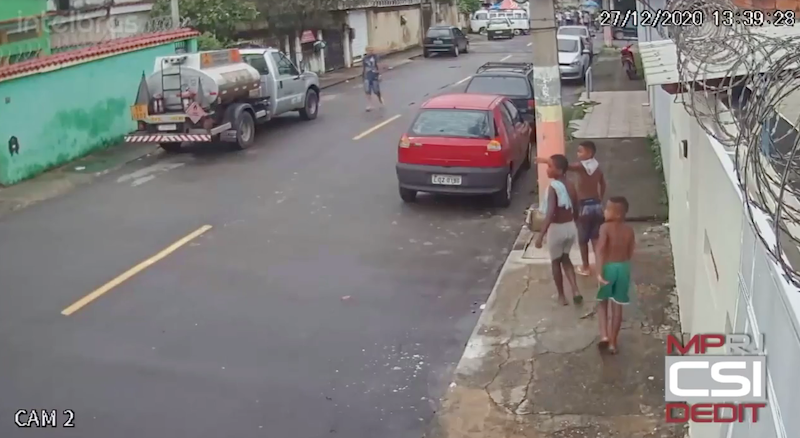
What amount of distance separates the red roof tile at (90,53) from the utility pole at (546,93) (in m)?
9.20

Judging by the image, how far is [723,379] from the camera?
4406 mm

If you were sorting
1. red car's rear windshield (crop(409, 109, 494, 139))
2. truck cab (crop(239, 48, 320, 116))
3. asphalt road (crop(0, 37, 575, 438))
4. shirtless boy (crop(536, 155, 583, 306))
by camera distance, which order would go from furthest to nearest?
truck cab (crop(239, 48, 320, 116))
red car's rear windshield (crop(409, 109, 494, 139))
shirtless boy (crop(536, 155, 583, 306))
asphalt road (crop(0, 37, 575, 438))

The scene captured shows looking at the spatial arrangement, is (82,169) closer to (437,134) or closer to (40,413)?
(437,134)

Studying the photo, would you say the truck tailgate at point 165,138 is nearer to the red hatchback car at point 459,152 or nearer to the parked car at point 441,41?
the red hatchback car at point 459,152

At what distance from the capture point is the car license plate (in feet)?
41.4

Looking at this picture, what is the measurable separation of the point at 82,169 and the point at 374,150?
537 centimetres

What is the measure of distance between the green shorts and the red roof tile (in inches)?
458

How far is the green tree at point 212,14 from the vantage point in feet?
88.1

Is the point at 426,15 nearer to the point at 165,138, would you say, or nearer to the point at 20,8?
the point at 20,8

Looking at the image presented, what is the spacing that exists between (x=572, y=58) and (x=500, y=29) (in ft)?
85.5

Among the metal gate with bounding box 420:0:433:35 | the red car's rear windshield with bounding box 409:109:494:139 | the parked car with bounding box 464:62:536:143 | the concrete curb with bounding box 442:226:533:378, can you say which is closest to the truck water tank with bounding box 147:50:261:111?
the parked car with bounding box 464:62:536:143

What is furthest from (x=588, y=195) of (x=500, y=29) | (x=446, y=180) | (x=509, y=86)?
(x=500, y=29)

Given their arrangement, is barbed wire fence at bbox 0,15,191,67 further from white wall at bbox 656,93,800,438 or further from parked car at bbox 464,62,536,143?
white wall at bbox 656,93,800,438

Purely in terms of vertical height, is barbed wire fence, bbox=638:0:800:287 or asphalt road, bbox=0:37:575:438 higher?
barbed wire fence, bbox=638:0:800:287
